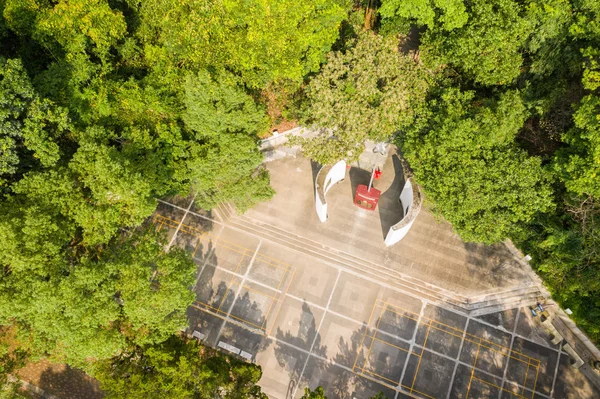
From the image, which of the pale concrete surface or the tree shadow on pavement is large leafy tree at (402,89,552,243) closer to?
the pale concrete surface

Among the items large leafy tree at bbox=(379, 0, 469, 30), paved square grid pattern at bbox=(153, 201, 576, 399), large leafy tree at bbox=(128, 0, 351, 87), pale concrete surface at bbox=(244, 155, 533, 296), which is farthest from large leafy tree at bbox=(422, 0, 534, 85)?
paved square grid pattern at bbox=(153, 201, 576, 399)

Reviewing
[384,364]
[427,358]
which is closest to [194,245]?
[384,364]

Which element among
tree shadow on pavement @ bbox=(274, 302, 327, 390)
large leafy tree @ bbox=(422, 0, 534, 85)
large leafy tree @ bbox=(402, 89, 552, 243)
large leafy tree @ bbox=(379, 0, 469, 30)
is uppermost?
large leafy tree @ bbox=(379, 0, 469, 30)

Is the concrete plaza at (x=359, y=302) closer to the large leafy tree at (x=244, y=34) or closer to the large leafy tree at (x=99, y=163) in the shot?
the large leafy tree at (x=99, y=163)

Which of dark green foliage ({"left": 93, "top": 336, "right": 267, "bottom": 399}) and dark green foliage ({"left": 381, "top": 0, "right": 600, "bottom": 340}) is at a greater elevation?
dark green foliage ({"left": 381, "top": 0, "right": 600, "bottom": 340})

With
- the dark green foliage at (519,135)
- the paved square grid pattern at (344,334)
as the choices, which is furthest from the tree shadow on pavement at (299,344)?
the dark green foliage at (519,135)

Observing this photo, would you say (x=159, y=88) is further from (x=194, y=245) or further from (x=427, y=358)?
(x=427, y=358)
